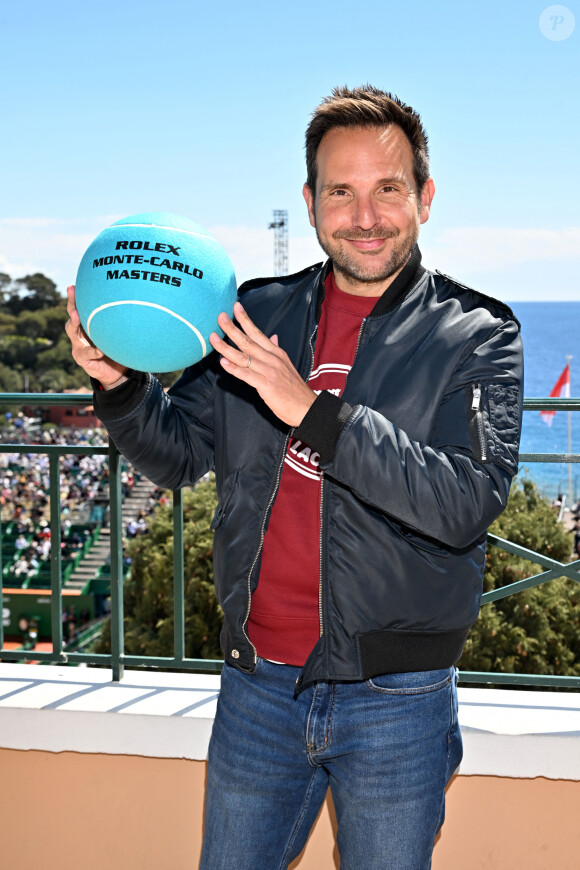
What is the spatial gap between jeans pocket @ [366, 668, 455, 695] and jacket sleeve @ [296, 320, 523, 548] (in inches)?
Answer: 11.1

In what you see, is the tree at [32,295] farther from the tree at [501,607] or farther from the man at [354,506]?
the man at [354,506]

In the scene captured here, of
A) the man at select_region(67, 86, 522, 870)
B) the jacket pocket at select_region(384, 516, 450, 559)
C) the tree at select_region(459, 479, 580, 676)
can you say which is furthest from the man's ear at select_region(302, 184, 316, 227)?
the tree at select_region(459, 479, 580, 676)

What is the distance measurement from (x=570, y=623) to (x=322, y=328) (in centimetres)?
1449

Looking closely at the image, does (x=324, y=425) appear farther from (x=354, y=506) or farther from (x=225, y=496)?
(x=225, y=496)

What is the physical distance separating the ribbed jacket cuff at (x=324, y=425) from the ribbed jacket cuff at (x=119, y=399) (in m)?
0.46

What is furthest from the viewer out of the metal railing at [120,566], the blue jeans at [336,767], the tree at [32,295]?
the tree at [32,295]

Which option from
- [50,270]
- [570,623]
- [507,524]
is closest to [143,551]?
[507,524]

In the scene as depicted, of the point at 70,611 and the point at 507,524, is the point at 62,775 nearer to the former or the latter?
the point at 507,524

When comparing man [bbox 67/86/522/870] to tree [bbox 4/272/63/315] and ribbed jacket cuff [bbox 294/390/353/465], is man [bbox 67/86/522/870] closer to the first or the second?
ribbed jacket cuff [bbox 294/390/353/465]

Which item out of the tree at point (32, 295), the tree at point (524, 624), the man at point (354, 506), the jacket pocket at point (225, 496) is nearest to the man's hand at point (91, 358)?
the man at point (354, 506)

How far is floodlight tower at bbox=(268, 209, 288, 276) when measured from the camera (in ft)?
296

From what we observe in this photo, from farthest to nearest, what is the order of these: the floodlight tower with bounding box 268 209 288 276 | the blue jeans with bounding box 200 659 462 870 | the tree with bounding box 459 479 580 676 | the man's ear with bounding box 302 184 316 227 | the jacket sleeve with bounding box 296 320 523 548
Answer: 1. the floodlight tower with bounding box 268 209 288 276
2. the tree with bounding box 459 479 580 676
3. the man's ear with bounding box 302 184 316 227
4. the blue jeans with bounding box 200 659 462 870
5. the jacket sleeve with bounding box 296 320 523 548

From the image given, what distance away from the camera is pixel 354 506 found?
1.64 metres

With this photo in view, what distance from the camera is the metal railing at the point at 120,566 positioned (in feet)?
8.57
